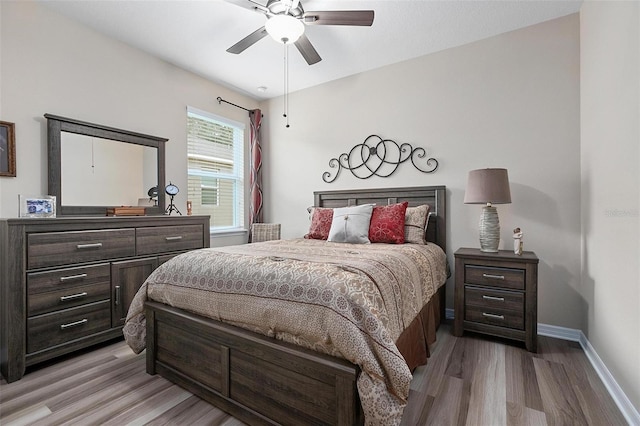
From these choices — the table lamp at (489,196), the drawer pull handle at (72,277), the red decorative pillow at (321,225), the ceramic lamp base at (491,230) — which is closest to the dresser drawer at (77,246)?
the drawer pull handle at (72,277)

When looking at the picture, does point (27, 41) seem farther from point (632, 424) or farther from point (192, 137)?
point (632, 424)

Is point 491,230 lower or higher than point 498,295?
higher

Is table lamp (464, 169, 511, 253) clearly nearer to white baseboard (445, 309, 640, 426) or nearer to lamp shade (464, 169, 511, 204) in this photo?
lamp shade (464, 169, 511, 204)

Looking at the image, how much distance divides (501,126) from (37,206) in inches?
154

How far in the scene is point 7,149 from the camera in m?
2.22

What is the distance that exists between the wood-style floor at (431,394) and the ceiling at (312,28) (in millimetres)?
2582

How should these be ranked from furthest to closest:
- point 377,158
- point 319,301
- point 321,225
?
1. point 377,158
2. point 321,225
3. point 319,301

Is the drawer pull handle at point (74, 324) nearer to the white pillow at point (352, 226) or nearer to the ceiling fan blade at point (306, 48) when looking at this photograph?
the white pillow at point (352, 226)

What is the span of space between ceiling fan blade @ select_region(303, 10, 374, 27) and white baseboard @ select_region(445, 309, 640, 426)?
2.67 metres

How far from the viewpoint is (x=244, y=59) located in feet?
10.8

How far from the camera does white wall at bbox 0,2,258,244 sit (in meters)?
2.27

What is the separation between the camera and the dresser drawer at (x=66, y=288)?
6.66 ft

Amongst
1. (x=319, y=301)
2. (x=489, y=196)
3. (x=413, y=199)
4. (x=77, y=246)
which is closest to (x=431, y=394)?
(x=319, y=301)

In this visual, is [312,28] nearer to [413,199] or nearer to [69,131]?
[413,199]
